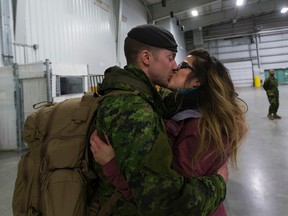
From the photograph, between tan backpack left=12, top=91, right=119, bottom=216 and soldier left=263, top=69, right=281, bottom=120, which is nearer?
tan backpack left=12, top=91, right=119, bottom=216

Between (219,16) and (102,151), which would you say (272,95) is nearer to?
(102,151)

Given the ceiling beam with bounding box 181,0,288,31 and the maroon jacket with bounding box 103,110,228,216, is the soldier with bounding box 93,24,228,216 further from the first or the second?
the ceiling beam with bounding box 181,0,288,31

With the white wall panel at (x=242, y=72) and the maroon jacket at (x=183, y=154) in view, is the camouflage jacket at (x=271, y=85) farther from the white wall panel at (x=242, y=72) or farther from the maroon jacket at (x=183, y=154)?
the white wall panel at (x=242, y=72)

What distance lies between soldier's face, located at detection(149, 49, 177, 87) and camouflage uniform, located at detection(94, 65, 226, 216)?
7.7 inches

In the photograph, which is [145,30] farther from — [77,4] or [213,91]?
[77,4]

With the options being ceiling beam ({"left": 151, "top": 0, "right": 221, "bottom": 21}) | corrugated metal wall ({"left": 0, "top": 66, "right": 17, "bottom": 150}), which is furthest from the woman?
ceiling beam ({"left": 151, "top": 0, "right": 221, "bottom": 21})

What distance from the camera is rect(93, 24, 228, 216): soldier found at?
0.83 meters

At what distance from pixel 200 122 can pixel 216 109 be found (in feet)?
0.32

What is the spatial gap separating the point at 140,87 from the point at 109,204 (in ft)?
1.53

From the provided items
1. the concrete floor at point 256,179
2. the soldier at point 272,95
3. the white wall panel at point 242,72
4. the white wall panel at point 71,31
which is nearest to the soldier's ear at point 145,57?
the concrete floor at point 256,179

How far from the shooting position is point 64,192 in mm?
973

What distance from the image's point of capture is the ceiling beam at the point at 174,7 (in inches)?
546

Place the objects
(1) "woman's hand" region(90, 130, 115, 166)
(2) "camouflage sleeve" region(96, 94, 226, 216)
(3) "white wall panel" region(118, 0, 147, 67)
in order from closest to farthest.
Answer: (2) "camouflage sleeve" region(96, 94, 226, 216) → (1) "woman's hand" region(90, 130, 115, 166) → (3) "white wall panel" region(118, 0, 147, 67)

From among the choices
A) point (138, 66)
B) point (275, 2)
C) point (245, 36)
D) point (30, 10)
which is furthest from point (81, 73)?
point (245, 36)
